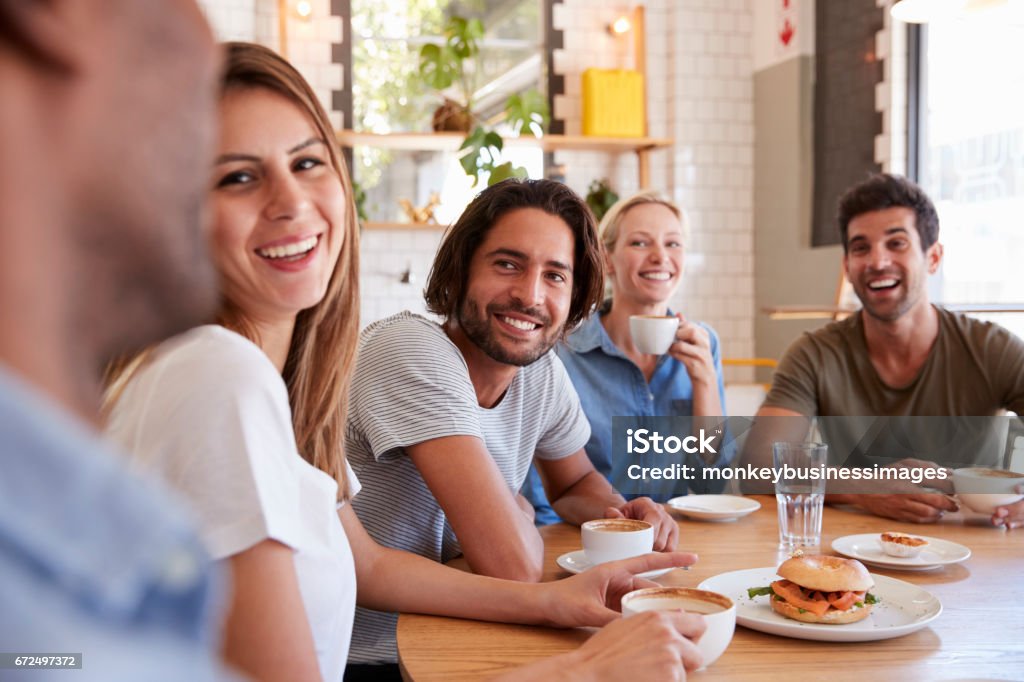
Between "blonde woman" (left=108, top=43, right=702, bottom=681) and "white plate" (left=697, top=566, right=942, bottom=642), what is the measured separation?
109mm

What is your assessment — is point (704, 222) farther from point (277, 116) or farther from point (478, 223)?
point (277, 116)

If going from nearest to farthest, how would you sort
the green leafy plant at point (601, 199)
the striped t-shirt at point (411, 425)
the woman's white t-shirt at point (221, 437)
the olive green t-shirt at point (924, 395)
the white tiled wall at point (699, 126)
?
Result: 1. the woman's white t-shirt at point (221, 437)
2. the striped t-shirt at point (411, 425)
3. the olive green t-shirt at point (924, 395)
4. the green leafy plant at point (601, 199)
5. the white tiled wall at point (699, 126)

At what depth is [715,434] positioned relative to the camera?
114 inches

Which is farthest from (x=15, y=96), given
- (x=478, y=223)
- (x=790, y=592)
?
(x=478, y=223)

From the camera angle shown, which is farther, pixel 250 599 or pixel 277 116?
pixel 277 116

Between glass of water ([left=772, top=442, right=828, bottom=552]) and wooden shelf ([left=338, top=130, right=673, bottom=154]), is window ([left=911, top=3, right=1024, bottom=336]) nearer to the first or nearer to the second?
wooden shelf ([left=338, top=130, right=673, bottom=154])

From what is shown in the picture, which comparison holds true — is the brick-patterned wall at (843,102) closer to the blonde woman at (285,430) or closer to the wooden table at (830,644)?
the wooden table at (830,644)

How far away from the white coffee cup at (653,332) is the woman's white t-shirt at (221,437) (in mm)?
1798

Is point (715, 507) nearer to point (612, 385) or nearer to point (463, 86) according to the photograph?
point (612, 385)

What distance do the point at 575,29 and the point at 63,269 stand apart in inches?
222

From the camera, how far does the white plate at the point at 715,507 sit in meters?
2.02

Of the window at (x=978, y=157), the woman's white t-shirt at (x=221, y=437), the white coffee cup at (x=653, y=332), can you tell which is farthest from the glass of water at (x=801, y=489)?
the window at (x=978, y=157)

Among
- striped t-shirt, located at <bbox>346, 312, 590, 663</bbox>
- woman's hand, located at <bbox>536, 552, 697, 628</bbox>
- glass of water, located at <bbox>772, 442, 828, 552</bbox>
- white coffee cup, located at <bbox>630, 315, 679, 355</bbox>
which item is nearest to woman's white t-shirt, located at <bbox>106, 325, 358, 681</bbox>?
woman's hand, located at <bbox>536, 552, 697, 628</bbox>

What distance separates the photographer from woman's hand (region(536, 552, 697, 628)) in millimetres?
1306
